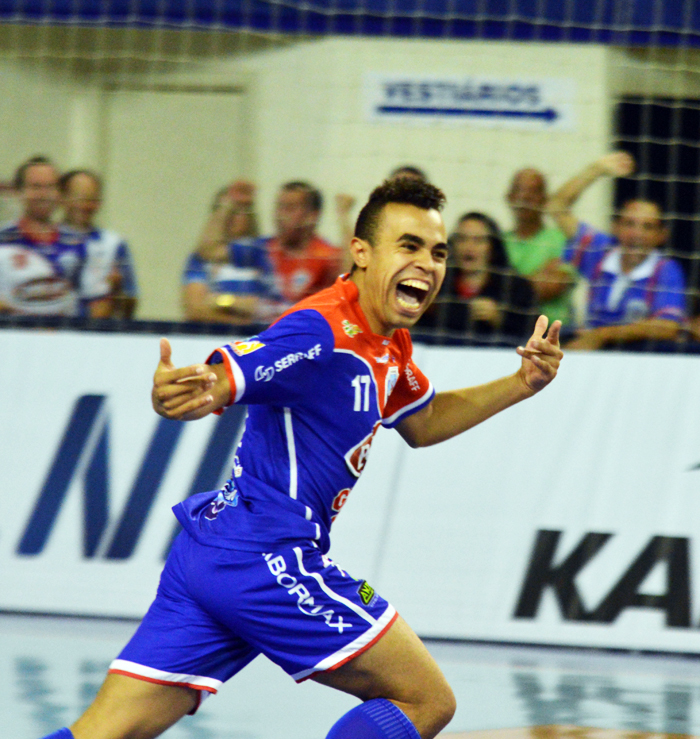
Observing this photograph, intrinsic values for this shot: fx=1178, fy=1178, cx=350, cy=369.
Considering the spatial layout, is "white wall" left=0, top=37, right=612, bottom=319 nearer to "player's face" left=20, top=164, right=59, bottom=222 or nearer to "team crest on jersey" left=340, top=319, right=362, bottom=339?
"player's face" left=20, top=164, right=59, bottom=222

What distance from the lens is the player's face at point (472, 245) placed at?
6254mm

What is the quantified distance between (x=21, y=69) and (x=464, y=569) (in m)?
5.35

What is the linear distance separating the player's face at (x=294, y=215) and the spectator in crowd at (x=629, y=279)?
1426 mm

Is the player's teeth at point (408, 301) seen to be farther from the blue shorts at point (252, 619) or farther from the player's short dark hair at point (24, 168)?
the player's short dark hair at point (24, 168)

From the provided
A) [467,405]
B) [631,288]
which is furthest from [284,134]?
[467,405]

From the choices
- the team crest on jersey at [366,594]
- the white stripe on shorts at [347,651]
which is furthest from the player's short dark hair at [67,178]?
the white stripe on shorts at [347,651]

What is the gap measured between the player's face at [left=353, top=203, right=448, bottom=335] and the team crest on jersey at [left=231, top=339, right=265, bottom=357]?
38 centimetres

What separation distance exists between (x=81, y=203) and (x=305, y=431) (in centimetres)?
399

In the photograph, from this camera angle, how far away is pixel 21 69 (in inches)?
342

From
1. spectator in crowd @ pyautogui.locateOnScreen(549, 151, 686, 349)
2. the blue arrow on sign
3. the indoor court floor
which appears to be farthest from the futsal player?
the blue arrow on sign

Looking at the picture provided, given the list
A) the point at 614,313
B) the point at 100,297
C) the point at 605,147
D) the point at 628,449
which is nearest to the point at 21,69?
the point at 100,297

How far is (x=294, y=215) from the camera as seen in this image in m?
6.46

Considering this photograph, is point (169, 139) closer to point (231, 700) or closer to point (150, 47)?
point (150, 47)

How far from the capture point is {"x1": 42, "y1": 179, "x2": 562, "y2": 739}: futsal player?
285cm
